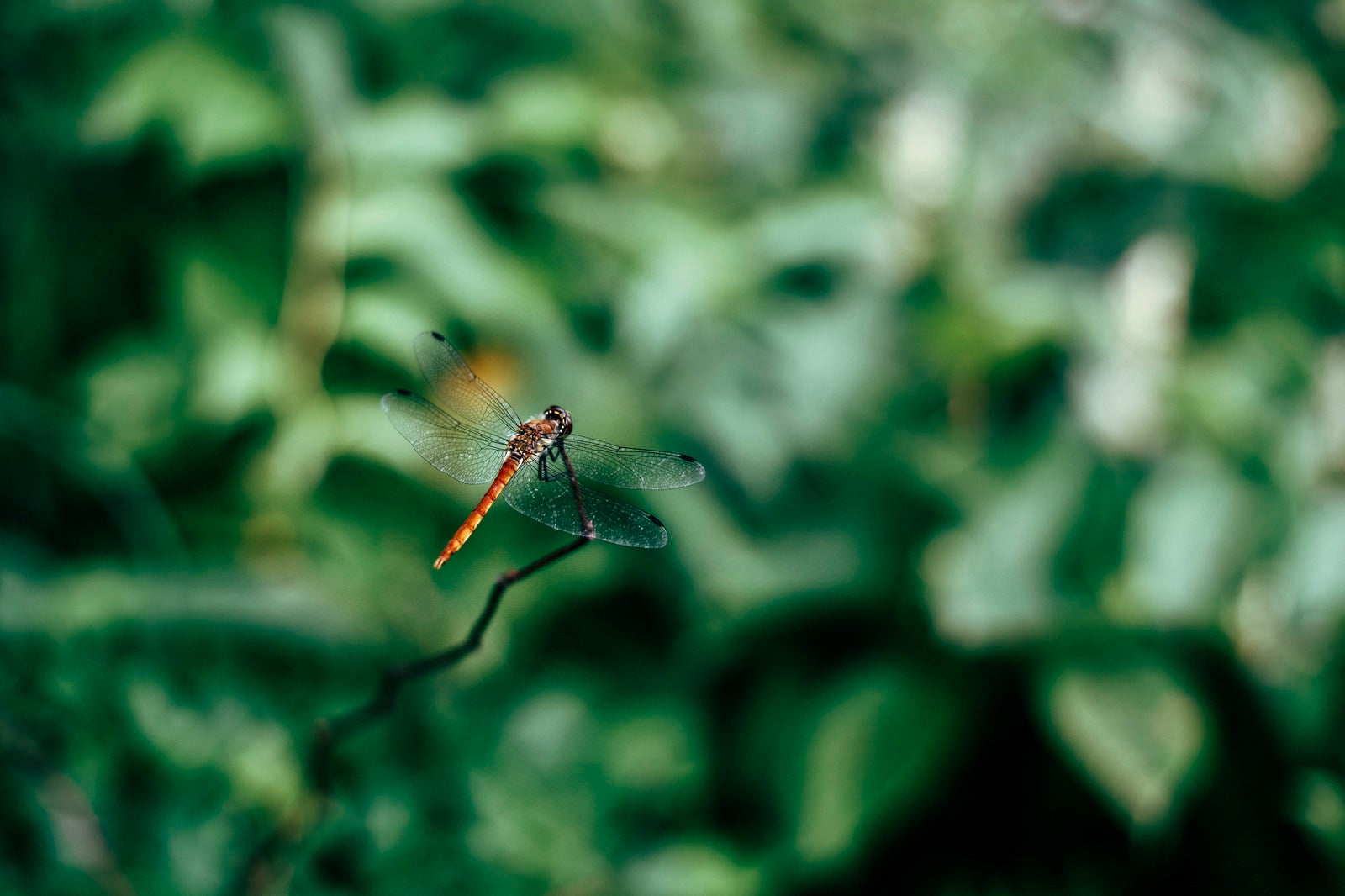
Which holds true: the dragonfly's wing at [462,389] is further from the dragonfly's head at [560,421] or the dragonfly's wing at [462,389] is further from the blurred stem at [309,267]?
the blurred stem at [309,267]

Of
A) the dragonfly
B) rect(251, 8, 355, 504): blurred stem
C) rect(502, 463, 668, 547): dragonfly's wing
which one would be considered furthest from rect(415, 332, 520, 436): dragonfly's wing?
rect(251, 8, 355, 504): blurred stem

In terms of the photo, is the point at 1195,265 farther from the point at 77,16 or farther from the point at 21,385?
the point at 21,385

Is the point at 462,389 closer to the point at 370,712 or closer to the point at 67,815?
the point at 370,712

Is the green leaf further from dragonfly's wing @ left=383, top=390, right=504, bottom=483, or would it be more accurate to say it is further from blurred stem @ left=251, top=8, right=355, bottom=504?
blurred stem @ left=251, top=8, right=355, bottom=504

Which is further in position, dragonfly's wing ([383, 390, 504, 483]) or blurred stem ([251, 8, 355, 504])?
blurred stem ([251, 8, 355, 504])

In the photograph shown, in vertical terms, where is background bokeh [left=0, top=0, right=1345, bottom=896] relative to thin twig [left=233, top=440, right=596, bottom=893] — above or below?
above

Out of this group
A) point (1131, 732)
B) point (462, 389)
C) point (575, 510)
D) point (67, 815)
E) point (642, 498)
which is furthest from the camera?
point (642, 498)

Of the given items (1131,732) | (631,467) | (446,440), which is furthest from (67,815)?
(1131,732)

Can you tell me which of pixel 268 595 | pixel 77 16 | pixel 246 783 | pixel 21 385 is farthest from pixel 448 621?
pixel 77 16

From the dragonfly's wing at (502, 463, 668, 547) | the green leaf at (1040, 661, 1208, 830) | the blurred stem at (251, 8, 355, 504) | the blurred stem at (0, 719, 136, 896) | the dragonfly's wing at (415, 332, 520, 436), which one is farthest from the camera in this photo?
the blurred stem at (251, 8, 355, 504)
